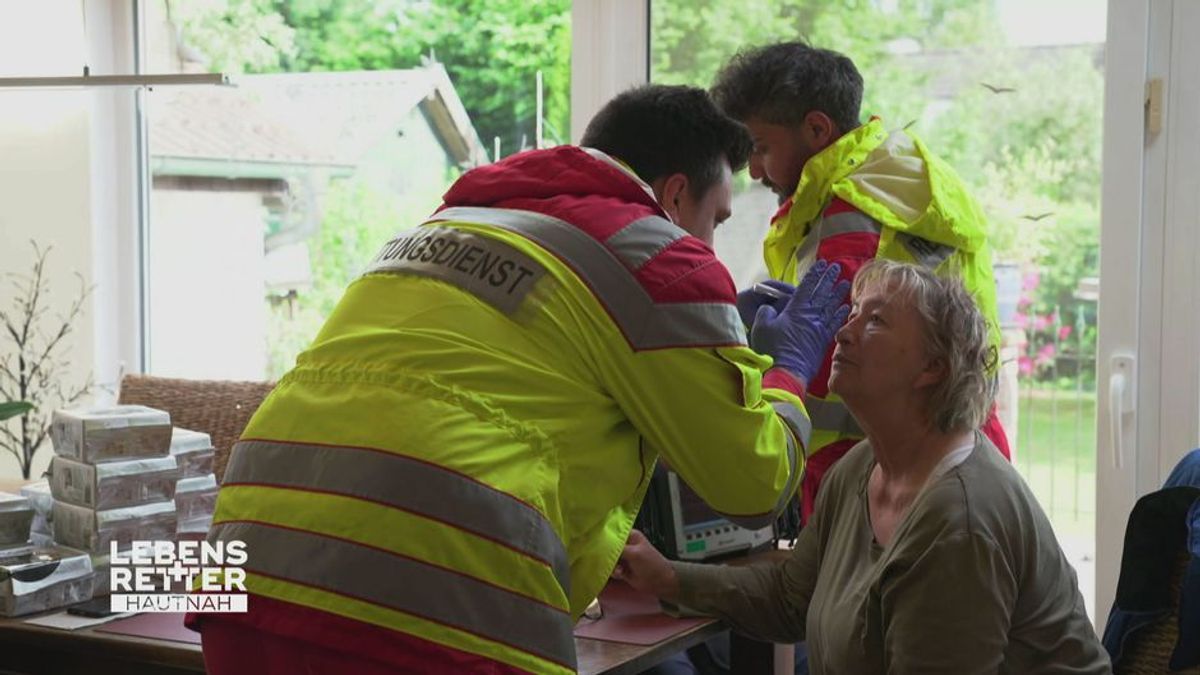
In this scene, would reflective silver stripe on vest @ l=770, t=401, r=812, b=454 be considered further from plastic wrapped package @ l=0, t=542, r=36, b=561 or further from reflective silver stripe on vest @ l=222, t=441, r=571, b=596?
plastic wrapped package @ l=0, t=542, r=36, b=561

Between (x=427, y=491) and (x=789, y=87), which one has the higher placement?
(x=789, y=87)

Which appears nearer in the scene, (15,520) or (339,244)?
(15,520)

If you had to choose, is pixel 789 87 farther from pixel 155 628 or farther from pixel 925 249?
pixel 155 628

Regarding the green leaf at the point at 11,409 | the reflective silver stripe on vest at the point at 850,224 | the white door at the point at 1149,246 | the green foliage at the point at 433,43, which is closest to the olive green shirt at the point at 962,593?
the reflective silver stripe on vest at the point at 850,224

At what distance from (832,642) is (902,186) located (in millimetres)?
797

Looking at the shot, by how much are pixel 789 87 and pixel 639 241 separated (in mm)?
995

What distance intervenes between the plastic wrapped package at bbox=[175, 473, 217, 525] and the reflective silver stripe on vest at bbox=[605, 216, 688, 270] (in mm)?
1077

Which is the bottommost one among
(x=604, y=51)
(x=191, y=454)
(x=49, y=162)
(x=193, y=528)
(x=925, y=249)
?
(x=193, y=528)

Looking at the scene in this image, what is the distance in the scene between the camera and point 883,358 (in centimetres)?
201

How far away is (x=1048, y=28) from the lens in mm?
3020

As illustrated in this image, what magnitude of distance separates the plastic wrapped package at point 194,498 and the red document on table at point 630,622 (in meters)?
0.68

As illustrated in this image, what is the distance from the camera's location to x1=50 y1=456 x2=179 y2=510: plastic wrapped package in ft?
7.14

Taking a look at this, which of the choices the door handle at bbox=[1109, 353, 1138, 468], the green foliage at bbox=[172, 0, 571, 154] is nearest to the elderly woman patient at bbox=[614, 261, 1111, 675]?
the door handle at bbox=[1109, 353, 1138, 468]

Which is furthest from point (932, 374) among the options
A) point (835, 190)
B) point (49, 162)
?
point (49, 162)
